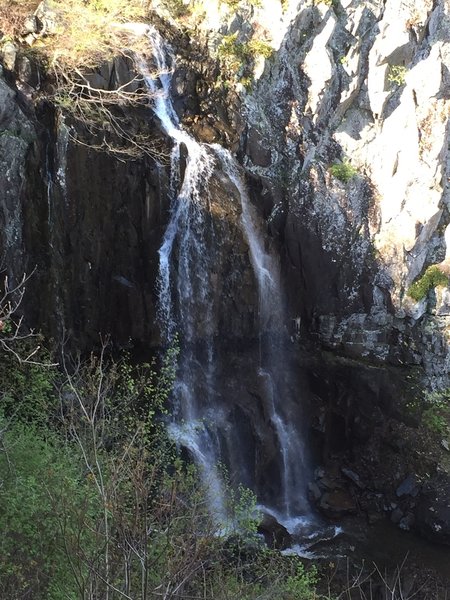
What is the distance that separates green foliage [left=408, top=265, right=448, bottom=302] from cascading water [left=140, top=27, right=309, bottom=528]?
385 centimetres

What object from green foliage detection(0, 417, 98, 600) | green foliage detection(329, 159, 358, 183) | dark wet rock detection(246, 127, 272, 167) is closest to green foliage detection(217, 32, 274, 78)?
dark wet rock detection(246, 127, 272, 167)

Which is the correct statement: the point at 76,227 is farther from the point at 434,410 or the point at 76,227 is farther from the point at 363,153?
the point at 434,410

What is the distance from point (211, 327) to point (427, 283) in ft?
20.9

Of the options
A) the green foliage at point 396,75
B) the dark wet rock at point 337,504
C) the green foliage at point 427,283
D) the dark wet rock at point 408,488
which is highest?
the green foliage at point 396,75

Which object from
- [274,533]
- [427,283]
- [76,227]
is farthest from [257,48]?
[274,533]

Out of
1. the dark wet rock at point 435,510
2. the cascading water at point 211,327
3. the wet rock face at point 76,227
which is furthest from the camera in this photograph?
the dark wet rock at point 435,510

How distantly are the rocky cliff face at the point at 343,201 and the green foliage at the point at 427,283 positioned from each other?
209 millimetres

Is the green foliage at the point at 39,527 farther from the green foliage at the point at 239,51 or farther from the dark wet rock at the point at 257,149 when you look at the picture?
the green foliage at the point at 239,51

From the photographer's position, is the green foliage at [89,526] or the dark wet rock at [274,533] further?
the dark wet rock at [274,533]

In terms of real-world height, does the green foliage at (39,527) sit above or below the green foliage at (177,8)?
below

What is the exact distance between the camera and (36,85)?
11.2 m

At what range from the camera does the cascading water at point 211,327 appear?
13172 millimetres

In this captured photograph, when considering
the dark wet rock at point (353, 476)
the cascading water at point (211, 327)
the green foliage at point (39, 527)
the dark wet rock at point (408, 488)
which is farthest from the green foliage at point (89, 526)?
the dark wet rock at point (408, 488)

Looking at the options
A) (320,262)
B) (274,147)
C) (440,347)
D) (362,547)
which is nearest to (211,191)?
(274,147)
